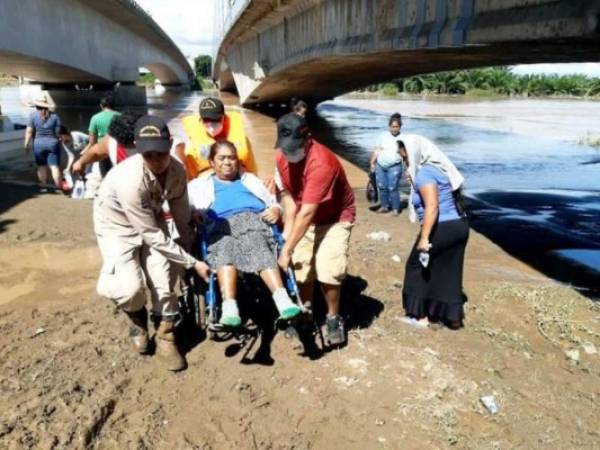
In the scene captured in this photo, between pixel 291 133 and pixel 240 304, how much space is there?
179cm

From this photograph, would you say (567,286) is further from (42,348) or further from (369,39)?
(369,39)

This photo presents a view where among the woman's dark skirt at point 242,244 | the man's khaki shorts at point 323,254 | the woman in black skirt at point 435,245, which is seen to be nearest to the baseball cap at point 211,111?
the woman's dark skirt at point 242,244

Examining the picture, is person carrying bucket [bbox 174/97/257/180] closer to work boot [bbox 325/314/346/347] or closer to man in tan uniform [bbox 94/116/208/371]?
man in tan uniform [bbox 94/116/208/371]

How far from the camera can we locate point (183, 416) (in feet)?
11.3

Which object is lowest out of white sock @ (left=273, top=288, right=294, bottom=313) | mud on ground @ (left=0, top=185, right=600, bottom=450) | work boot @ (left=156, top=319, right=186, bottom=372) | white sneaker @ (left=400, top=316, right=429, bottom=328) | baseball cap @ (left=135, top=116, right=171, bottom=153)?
mud on ground @ (left=0, top=185, right=600, bottom=450)

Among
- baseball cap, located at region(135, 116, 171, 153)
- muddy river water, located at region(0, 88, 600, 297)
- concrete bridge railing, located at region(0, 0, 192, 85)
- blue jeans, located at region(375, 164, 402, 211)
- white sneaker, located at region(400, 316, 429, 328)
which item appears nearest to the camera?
baseball cap, located at region(135, 116, 171, 153)

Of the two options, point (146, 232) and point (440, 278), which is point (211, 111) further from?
point (440, 278)

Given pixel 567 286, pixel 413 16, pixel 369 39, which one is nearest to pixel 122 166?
pixel 567 286

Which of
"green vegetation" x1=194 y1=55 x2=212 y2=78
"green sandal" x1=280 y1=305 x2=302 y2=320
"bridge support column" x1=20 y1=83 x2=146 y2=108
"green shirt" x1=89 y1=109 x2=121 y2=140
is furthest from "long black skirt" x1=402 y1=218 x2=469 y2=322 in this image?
"green vegetation" x1=194 y1=55 x2=212 y2=78

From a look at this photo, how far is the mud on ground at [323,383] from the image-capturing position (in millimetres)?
3297

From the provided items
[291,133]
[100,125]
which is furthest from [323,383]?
[100,125]

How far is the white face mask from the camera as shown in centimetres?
385

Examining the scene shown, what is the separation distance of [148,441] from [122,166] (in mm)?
1694

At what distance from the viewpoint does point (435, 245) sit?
445 centimetres
